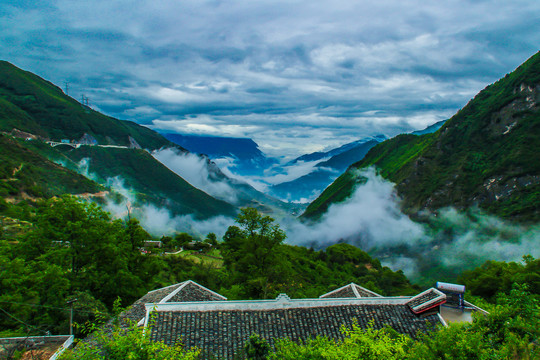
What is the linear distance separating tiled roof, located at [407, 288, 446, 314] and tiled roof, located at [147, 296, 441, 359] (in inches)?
17.0

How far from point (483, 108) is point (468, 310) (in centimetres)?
20788

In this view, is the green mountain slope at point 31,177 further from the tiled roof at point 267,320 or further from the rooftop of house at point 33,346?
the tiled roof at point 267,320

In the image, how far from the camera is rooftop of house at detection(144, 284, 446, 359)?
57.4ft

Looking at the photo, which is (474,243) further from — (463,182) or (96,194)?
(96,194)

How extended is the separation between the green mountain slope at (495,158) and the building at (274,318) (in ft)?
456

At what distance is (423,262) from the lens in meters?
147

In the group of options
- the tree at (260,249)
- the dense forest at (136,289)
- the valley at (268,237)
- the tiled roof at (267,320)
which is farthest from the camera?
the tree at (260,249)

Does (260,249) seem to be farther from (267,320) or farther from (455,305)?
(455,305)

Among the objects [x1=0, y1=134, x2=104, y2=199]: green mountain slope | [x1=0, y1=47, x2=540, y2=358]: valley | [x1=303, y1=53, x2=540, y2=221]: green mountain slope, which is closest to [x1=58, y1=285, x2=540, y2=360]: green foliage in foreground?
[x1=0, y1=47, x2=540, y2=358]: valley

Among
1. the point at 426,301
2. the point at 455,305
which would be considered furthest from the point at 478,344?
the point at 455,305

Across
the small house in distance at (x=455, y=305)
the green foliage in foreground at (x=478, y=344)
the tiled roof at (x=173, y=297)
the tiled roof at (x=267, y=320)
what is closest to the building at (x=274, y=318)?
the tiled roof at (x=267, y=320)

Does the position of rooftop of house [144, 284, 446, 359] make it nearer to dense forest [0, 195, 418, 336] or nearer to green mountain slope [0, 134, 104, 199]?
dense forest [0, 195, 418, 336]

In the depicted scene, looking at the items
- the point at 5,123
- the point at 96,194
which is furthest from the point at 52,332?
the point at 5,123

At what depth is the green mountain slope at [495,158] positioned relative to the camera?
138 meters
